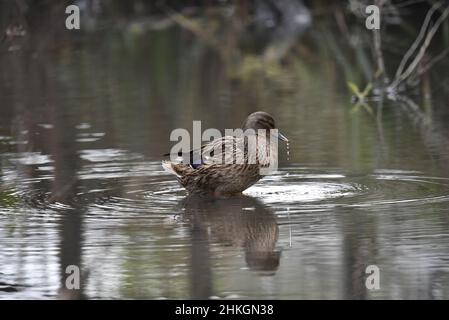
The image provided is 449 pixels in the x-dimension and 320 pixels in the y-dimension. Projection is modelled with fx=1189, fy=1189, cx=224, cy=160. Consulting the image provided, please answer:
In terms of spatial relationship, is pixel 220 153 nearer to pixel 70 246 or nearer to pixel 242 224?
pixel 242 224

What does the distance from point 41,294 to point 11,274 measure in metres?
0.58

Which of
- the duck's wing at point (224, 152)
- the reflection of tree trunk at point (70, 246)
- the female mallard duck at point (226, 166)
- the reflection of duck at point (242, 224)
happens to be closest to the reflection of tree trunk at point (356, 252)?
the reflection of duck at point (242, 224)

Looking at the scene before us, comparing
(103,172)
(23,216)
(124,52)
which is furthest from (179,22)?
(23,216)

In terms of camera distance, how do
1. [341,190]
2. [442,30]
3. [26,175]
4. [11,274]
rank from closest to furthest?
1. [11,274]
2. [341,190]
3. [26,175]
4. [442,30]

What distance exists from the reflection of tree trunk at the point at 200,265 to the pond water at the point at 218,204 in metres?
0.02

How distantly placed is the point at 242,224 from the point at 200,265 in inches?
57.8

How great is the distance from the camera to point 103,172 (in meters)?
11.4

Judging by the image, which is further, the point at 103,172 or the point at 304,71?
the point at 304,71

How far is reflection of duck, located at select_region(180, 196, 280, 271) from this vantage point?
791 centimetres

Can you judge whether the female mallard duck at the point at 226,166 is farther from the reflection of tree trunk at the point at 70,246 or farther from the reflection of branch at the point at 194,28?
the reflection of branch at the point at 194,28

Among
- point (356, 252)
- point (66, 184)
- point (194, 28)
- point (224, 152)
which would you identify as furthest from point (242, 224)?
point (194, 28)

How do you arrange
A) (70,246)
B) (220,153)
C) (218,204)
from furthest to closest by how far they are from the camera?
(220,153)
(218,204)
(70,246)

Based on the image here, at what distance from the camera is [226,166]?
1005cm
